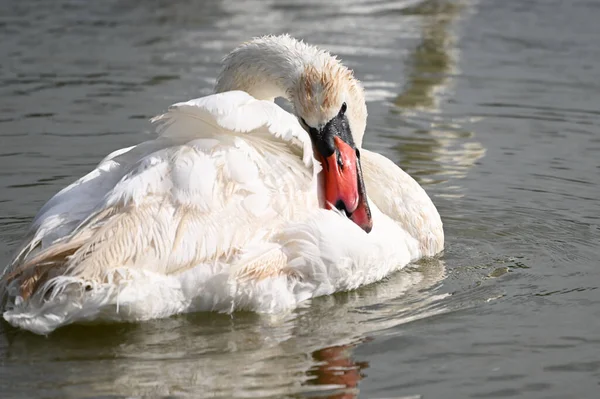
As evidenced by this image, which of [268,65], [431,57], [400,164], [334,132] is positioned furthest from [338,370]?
[431,57]

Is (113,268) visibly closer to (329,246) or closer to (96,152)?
(329,246)

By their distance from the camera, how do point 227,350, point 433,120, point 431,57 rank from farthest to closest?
point 431,57
point 433,120
point 227,350

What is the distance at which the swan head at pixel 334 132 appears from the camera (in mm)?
6461

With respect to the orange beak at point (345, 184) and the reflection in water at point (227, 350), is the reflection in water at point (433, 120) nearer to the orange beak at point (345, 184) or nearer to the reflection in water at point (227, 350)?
the orange beak at point (345, 184)

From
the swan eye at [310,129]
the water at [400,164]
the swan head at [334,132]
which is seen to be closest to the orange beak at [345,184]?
the swan head at [334,132]

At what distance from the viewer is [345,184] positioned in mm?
6461

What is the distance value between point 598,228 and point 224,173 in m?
2.91

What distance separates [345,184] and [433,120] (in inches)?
177

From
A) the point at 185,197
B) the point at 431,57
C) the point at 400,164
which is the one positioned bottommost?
the point at 400,164

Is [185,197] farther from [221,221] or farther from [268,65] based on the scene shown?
[268,65]

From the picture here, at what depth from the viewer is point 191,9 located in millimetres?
15625

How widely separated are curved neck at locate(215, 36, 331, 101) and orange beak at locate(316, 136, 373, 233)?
534mm

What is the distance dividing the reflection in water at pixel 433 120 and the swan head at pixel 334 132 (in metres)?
2.07

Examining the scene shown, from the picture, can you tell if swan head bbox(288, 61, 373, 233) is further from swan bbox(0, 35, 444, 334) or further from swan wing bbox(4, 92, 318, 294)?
swan wing bbox(4, 92, 318, 294)
